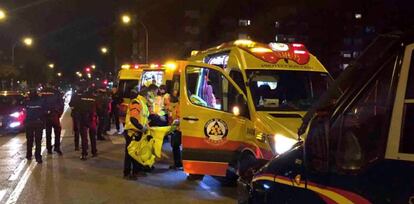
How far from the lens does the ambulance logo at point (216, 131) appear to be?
8.44m

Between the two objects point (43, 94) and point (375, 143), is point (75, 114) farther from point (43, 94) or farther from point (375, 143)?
point (375, 143)

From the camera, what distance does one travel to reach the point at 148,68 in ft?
60.5

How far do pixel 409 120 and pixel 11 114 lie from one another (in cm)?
1750

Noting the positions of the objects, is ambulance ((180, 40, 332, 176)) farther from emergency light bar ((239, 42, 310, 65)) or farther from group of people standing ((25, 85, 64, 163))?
group of people standing ((25, 85, 64, 163))

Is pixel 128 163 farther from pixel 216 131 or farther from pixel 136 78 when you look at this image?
pixel 136 78

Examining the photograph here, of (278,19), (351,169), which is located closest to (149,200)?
(351,169)

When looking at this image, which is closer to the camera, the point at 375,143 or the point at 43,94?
the point at 375,143

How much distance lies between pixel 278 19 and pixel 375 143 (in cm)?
9709

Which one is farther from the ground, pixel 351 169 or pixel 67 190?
pixel 351 169

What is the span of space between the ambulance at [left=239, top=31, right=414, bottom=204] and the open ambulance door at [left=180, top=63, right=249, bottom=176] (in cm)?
496

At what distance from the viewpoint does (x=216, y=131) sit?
8492 millimetres

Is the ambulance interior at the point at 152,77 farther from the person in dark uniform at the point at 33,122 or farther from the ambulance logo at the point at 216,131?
the ambulance logo at the point at 216,131

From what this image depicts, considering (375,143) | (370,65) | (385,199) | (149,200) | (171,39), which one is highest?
(171,39)

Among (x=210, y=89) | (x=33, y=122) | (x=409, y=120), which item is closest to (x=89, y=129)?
(x=33, y=122)
